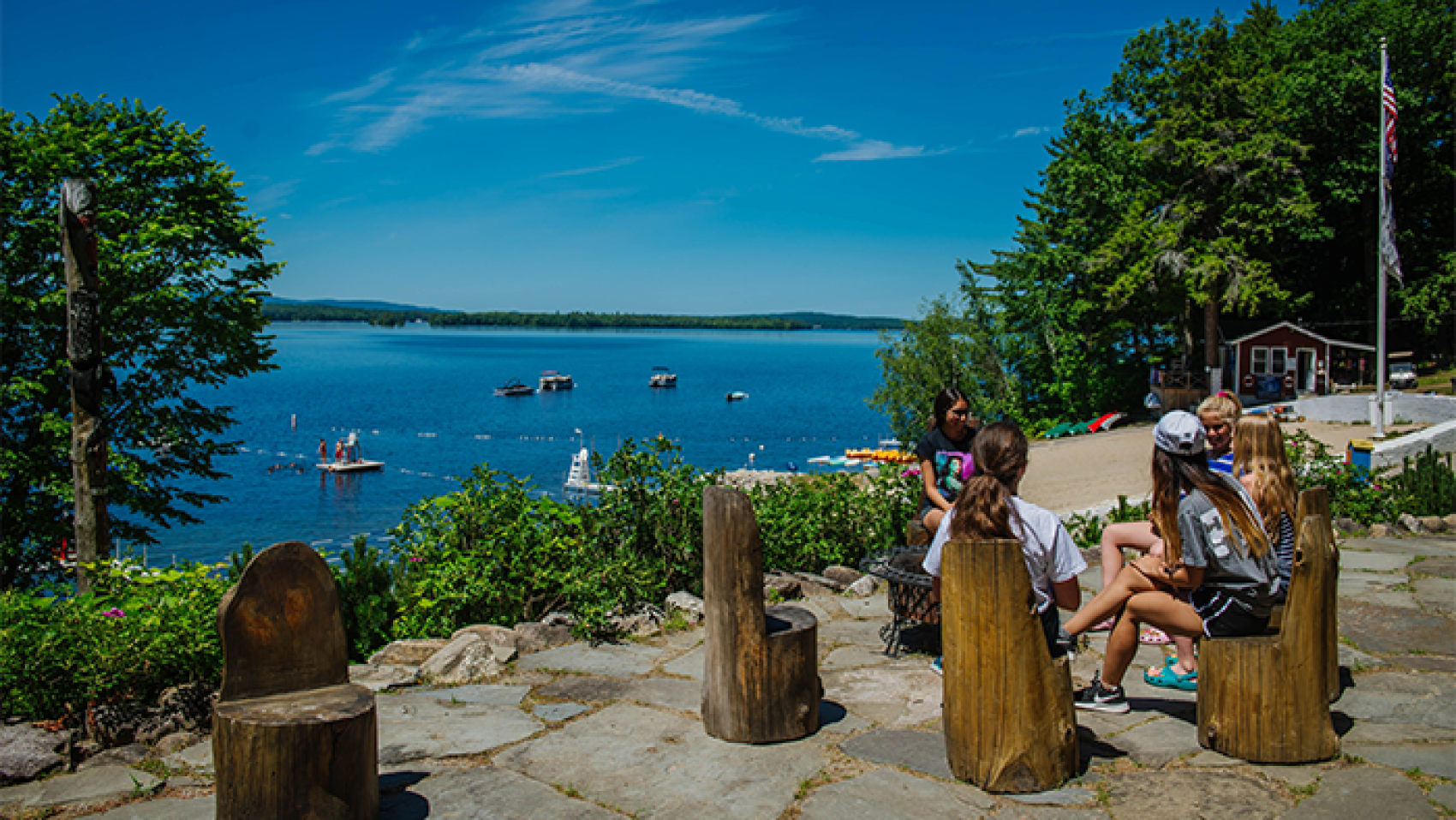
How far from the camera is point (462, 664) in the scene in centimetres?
479

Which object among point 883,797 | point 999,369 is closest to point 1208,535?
point 883,797

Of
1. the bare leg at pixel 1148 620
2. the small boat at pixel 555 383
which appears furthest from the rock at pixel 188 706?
the small boat at pixel 555 383

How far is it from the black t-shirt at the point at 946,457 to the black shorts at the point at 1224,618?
1.87 meters

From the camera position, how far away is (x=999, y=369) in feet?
144

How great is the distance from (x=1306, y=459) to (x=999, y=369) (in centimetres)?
3562

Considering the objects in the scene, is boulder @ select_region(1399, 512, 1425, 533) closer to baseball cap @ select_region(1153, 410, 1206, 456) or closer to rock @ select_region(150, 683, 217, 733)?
baseball cap @ select_region(1153, 410, 1206, 456)

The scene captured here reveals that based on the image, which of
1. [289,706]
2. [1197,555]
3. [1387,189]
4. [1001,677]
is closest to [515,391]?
[1387,189]

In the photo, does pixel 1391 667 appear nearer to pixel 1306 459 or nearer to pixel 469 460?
pixel 1306 459

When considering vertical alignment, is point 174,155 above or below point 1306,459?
above

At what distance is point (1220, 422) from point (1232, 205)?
2934 centimetres

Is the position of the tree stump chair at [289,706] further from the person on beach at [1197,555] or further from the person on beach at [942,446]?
the person on beach at [942,446]

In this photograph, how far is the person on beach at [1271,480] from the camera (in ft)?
14.0

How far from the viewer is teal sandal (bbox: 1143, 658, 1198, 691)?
4398 millimetres

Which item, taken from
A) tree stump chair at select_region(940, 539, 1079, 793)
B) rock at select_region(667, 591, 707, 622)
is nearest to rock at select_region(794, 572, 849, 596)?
rock at select_region(667, 591, 707, 622)
